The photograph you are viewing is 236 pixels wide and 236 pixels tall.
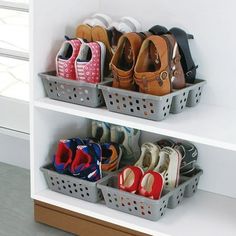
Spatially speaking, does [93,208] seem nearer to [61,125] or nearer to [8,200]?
[61,125]

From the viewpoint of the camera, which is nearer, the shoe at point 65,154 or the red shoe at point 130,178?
the red shoe at point 130,178

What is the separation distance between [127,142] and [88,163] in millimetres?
Result: 264

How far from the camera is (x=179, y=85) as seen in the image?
1.90 m

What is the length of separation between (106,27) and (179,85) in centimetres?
39

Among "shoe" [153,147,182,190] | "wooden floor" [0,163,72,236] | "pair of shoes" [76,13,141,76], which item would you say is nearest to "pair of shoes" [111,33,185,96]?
"pair of shoes" [76,13,141,76]

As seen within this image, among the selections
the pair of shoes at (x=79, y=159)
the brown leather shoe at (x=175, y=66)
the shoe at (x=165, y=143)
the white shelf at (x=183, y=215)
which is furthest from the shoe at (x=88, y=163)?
the brown leather shoe at (x=175, y=66)

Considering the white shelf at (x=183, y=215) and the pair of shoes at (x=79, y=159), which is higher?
the pair of shoes at (x=79, y=159)

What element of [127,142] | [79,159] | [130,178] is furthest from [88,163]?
[127,142]

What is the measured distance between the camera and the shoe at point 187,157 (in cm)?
202

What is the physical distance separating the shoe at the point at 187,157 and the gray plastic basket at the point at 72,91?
0.35m

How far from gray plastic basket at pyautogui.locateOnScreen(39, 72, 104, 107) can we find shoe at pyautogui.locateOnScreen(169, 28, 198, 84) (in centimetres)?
32

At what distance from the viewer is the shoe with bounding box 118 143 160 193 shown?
Result: 1.87 m

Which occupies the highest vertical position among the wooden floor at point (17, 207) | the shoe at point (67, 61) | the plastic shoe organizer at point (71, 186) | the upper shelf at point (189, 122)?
the shoe at point (67, 61)

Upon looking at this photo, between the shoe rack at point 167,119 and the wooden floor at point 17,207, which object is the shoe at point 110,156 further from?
the wooden floor at point 17,207
